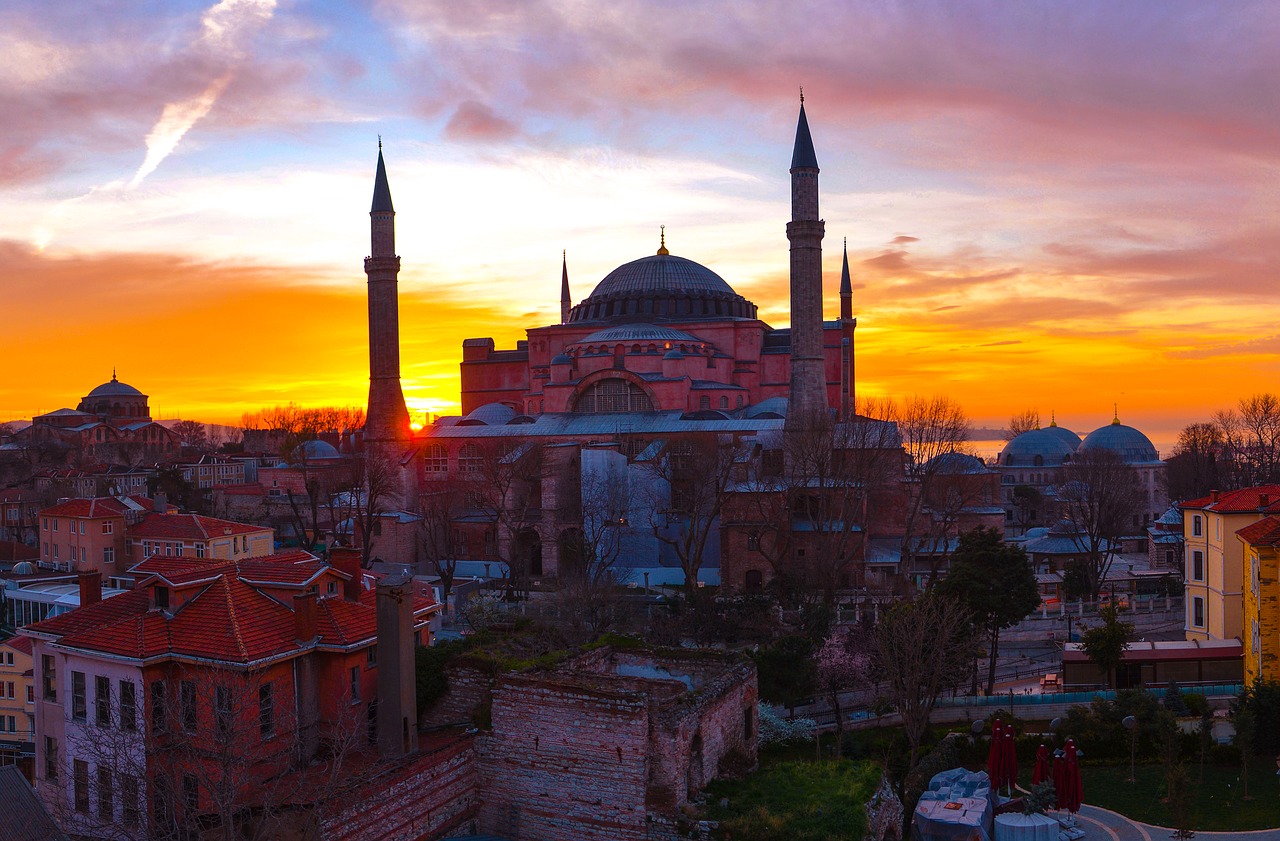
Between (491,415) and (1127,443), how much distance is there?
30510 millimetres

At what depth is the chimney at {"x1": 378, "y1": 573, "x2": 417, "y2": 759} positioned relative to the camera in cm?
1162

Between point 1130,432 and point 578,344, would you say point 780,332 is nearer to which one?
point 578,344

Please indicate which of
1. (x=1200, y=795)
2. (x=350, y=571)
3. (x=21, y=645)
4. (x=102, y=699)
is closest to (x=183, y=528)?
(x=21, y=645)

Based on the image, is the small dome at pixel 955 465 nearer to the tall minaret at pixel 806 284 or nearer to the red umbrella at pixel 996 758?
the tall minaret at pixel 806 284

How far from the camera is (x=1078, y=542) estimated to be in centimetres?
3080

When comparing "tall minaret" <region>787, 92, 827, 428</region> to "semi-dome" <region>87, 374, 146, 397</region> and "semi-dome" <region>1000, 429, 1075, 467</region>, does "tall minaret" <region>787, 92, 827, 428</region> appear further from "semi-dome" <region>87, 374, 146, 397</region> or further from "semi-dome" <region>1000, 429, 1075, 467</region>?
"semi-dome" <region>87, 374, 146, 397</region>

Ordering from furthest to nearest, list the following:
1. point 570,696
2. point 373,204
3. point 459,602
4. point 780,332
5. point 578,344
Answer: point 780,332 → point 578,344 → point 373,204 → point 459,602 → point 570,696

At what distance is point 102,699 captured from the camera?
11.5 m

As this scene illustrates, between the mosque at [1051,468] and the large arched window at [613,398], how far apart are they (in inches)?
659

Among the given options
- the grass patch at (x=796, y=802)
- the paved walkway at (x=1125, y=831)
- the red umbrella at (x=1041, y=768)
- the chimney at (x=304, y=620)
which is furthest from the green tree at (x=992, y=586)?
the chimney at (x=304, y=620)

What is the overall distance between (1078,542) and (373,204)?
78.8 ft

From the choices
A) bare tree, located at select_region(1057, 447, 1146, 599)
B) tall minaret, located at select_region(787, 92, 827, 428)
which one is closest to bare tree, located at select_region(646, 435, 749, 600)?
tall minaret, located at select_region(787, 92, 827, 428)

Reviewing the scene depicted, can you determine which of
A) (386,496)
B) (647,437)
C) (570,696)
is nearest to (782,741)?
(570,696)

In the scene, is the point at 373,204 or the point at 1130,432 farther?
the point at 1130,432
